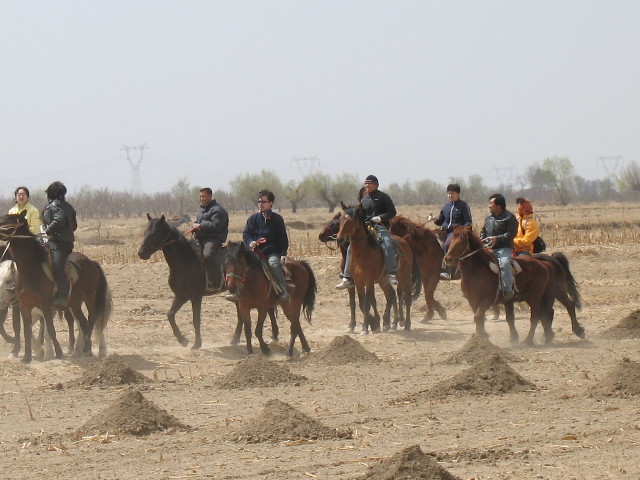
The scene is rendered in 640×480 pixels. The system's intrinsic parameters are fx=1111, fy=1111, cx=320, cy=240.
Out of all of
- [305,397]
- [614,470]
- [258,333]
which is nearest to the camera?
[614,470]

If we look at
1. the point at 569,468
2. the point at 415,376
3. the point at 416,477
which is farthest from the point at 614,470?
the point at 415,376

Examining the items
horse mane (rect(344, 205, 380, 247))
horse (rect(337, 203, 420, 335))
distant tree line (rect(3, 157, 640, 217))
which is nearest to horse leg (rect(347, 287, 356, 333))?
horse (rect(337, 203, 420, 335))

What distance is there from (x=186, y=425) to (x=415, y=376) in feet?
12.2

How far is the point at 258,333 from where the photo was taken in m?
15.4

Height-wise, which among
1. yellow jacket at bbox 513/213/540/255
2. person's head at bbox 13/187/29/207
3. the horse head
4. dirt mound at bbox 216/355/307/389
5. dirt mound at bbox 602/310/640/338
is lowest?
dirt mound at bbox 602/310/640/338

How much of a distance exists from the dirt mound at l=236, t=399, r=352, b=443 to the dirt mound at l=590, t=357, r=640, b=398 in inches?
113

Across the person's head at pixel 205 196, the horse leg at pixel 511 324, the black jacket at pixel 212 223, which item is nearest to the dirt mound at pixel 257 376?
the black jacket at pixel 212 223

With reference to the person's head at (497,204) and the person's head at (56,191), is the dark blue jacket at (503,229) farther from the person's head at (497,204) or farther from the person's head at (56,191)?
the person's head at (56,191)

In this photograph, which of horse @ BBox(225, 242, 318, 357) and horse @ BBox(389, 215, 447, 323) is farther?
horse @ BBox(389, 215, 447, 323)

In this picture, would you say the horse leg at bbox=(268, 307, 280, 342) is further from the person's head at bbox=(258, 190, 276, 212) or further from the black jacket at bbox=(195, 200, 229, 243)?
the person's head at bbox=(258, 190, 276, 212)

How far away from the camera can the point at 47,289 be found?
50.2 ft

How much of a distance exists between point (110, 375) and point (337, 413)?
371cm

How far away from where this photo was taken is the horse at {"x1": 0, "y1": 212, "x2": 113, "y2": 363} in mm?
15125

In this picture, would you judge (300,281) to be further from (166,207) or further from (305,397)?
(166,207)
